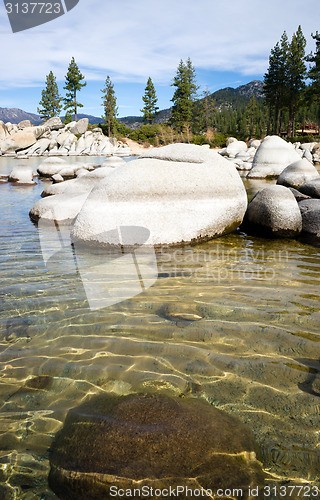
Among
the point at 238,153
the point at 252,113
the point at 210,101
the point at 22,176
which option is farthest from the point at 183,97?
the point at 22,176

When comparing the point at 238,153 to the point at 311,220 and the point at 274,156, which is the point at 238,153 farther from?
the point at 311,220

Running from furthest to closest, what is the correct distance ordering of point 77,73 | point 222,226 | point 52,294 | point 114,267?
point 77,73
point 222,226
point 114,267
point 52,294

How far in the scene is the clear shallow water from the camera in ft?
5.80

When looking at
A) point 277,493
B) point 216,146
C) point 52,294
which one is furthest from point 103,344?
point 216,146

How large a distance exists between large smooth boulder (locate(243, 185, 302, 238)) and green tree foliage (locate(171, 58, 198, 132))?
56448 millimetres

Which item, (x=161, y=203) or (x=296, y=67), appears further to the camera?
(x=296, y=67)

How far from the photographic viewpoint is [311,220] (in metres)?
6.17

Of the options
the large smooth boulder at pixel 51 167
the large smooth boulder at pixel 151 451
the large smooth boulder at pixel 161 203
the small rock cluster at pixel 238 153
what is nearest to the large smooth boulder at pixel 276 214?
the large smooth boulder at pixel 161 203

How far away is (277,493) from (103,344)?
5.20 ft

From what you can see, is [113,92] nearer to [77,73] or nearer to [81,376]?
[77,73]

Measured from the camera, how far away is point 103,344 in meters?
2.68

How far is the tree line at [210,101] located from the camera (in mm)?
46281

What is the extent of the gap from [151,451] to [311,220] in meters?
5.66

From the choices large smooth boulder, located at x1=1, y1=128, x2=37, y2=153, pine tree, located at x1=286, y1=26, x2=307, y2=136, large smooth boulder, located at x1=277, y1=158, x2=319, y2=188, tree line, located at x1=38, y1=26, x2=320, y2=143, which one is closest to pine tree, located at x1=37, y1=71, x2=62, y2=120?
tree line, located at x1=38, y1=26, x2=320, y2=143
